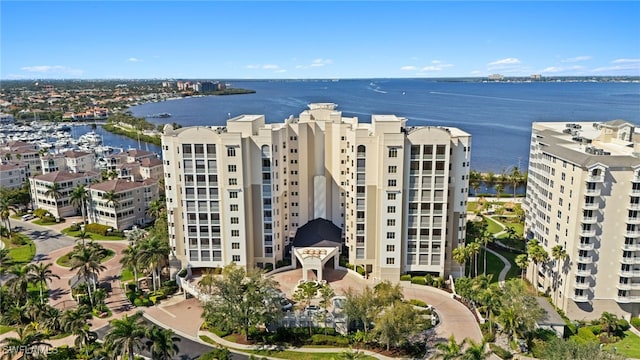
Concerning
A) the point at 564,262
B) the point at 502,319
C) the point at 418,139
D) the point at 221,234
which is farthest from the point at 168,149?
the point at 564,262

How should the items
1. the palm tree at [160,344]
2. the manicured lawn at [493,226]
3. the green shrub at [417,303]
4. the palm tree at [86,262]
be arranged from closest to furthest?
1. the palm tree at [160,344]
2. the palm tree at [86,262]
3. the green shrub at [417,303]
4. the manicured lawn at [493,226]

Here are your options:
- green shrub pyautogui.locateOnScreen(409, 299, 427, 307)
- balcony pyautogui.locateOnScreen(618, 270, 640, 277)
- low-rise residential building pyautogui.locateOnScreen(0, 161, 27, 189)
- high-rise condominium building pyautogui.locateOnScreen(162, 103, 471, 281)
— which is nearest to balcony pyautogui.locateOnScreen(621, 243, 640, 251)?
balcony pyautogui.locateOnScreen(618, 270, 640, 277)

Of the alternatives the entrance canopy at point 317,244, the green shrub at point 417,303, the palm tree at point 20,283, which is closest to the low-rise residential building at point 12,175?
the palm tree at point 20,283

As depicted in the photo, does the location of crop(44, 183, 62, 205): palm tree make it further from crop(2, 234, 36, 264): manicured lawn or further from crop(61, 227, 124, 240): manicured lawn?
crop(2, 234, 36, 264): manicured lawn

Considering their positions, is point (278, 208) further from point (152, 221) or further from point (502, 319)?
point (152, 221)

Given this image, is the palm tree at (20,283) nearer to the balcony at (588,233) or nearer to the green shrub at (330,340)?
the green shrub at (330,340)

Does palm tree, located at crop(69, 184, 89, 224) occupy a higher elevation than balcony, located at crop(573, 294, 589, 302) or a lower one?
higher
